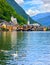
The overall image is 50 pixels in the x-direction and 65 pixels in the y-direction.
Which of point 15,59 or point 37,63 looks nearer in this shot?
point 37,63

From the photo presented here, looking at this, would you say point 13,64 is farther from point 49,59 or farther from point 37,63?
point 49,59

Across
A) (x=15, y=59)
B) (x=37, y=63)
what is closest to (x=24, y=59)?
(x=15, y=59)

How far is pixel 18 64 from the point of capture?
41281 mm

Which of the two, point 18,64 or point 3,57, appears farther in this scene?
point 3,57

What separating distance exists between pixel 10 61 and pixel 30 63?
2982mm

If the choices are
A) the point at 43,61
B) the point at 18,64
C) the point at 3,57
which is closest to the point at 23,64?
the point at 18,64

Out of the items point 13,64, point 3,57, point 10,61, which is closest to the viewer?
point 13,64

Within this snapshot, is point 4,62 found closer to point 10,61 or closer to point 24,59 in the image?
point 10,61

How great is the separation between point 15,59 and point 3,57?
9.15 ft

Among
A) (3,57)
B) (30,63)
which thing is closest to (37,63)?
(30,63)

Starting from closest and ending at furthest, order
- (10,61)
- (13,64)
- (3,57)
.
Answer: (13,64) < (10,61) < (3,57)

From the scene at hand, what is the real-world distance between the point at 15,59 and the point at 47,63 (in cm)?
536

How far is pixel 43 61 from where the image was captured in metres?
44.1

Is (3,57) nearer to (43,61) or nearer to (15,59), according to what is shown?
(15,59)
